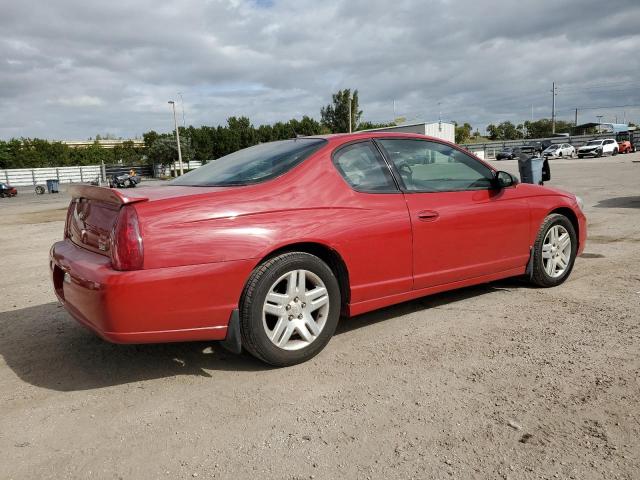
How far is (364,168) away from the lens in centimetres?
366

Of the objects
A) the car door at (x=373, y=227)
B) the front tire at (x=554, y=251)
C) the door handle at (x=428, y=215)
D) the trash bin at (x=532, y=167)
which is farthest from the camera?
the trash bin at (x=532, y=167)

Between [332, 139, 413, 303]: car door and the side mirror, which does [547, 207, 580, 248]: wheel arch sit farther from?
[332, 139, 413, 303]: car door

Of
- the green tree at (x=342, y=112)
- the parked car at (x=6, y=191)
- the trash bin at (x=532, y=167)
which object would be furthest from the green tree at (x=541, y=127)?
the trash bin at (x=532, y=167)

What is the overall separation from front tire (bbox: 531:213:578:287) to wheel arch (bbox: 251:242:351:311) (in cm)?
202

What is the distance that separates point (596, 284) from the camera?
15.7 ft

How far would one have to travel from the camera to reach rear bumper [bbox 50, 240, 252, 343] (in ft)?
8.87

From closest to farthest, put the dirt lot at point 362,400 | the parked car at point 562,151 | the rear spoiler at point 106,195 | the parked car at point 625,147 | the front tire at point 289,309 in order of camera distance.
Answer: the dirt lot at point 362,400, the rear spoiler at point 106,195, the front tire at point 289,309, the parked car at point 562,151, the parked car at point 625,147

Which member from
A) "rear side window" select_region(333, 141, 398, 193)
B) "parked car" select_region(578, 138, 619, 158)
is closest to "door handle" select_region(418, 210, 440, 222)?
"rear side window" select_region(333, 141, 398, 193)

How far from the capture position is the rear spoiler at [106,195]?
2834 mm

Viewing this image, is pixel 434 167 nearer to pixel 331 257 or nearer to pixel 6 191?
pixel 331 257

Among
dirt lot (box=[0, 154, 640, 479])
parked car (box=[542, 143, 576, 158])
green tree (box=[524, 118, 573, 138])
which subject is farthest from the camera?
green tree (box=[524, 118, 573, 138])

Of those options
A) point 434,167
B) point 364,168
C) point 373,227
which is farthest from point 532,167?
point 373,227

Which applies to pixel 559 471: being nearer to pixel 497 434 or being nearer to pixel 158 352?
pixel 497 434

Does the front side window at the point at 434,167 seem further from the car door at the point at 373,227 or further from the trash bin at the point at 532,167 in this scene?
the trash bin at the point at 532,167
